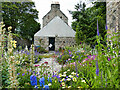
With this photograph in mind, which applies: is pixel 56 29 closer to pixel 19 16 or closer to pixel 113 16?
pixel 19 16

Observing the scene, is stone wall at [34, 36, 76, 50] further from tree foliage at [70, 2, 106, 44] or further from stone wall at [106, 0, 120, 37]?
stone wall at [106, 0, 120, 37]

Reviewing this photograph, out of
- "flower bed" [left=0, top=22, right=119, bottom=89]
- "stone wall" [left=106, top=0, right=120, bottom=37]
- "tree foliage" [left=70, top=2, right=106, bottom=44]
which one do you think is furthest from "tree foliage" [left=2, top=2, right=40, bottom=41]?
"stone wall" [left=106, top=0, right=120, bottom=37]

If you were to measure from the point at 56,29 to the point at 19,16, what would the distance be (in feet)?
6.56

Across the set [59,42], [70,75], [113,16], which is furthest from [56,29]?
[70,75]

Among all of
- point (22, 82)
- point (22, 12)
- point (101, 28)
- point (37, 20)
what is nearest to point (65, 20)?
point (101, 28)

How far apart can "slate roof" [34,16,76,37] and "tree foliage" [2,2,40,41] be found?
1.27m

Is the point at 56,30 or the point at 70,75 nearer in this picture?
the point at 70,75

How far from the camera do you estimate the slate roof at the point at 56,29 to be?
16.0 ft

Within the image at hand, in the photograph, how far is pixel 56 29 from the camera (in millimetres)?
4902

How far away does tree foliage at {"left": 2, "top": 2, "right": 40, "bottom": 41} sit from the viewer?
9.73ft

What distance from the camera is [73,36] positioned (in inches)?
201

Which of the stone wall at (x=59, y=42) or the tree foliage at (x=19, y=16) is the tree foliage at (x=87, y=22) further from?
the tree foliage at (x=19, y=16)

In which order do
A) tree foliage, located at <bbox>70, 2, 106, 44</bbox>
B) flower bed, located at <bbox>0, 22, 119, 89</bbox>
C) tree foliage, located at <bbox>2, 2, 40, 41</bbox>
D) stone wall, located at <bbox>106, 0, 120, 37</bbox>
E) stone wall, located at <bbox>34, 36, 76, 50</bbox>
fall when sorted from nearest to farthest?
flower bed, located at <bbox>0, 22, 119, 89</bbox> < stone wall, located at <bbox>106, 0, 120, 37</bbox> < tree foliage, located at <bbox>2, 2, 40, 41</bbox> < stone wall, located at <bbox>34, 36, 76, 50</bbox> < tree foliage, located at <bbox>70, 2, 106, 44</bbox>

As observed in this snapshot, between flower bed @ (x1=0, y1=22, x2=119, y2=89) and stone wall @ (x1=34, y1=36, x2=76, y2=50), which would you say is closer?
flower bed @ (x1=0, y1=22, x2=119, y2=89)
